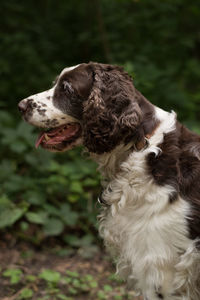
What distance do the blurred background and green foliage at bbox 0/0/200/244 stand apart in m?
0.01

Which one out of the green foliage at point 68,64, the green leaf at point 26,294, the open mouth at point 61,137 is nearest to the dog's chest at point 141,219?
the open mouth at point 61,137

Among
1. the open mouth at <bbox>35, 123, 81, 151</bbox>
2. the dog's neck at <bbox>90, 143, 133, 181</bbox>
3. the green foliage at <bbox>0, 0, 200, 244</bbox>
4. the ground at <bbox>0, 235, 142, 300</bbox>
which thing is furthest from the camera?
the green foliage at <bbox>0, 0, 200, 244</bbox>

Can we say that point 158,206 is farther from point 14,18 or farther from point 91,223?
point 14,18

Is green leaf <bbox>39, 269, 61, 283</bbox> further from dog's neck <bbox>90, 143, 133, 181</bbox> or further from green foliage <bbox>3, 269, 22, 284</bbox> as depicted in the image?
dog's neck <bbox>90, 143, 133, 181</bbox>

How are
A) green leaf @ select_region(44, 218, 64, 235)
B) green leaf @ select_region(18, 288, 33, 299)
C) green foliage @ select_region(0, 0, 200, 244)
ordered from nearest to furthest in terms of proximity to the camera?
1. green leaf @ select_region(18, 288, 33, 299)
2. green leaf @ select_region(44, 218, 64, 235)
3. green foliage @ select_region(0, 0, 200, 244)

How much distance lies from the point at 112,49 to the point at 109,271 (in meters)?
4.38

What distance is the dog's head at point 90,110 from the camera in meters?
2.88

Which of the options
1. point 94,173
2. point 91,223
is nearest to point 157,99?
point 94,173

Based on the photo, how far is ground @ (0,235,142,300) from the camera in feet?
13.4

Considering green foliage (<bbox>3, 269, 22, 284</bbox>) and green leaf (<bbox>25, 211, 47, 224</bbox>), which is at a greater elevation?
green leaf (<bbox>25, 211, 47, 224</bbox>)

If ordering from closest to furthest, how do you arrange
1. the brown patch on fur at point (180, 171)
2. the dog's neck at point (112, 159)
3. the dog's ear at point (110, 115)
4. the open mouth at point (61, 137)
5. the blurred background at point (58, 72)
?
the brown patch on fur at point (180, 171), the dog's ear at point (110, 115), the dog's neck at point (112, 159), the open mouth at point (61, 137), the blurred background at point (58, 72)

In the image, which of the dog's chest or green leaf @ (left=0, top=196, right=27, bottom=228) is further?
green leaf @ (left=0, top=196, right=27, bottom=228)

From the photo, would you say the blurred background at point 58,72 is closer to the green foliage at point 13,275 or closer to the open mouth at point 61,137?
the green foliage at point 13,275

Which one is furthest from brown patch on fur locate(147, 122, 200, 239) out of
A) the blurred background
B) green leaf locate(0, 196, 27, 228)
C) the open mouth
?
green leaf locate(0, 196, 27, 228)
